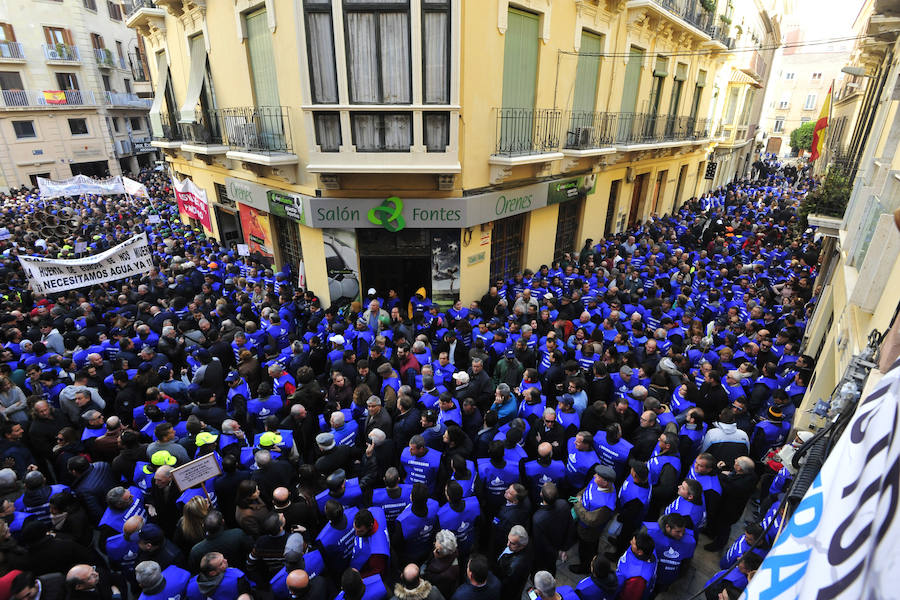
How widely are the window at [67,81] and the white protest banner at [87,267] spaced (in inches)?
1249

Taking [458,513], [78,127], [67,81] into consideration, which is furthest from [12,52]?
[458,513]

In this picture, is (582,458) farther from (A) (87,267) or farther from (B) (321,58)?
(A) (87,267)

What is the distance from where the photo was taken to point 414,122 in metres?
9.02

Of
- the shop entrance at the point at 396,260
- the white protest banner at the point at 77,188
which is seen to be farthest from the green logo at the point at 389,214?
the white protest banner at the point at 77,188

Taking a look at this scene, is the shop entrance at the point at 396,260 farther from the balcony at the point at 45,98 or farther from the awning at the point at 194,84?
the balcony at the point at 45,98

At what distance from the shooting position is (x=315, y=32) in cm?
870

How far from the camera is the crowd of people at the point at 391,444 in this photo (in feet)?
13.4

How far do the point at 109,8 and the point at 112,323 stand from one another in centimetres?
3938

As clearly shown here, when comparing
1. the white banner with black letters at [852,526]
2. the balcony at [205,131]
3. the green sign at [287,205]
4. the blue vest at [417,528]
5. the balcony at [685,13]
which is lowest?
the blue vest at [417,528]

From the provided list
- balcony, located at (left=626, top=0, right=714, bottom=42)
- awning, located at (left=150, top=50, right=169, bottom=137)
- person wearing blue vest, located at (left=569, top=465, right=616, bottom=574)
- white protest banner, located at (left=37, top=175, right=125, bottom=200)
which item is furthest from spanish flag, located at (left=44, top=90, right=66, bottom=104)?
person wearing blue vest, located at (left=569, top=465, right=616, bottom=574)

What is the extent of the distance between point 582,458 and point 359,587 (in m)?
2.84

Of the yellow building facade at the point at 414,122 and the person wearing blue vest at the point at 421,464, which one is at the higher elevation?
the yellow building facade at the point at 414,122

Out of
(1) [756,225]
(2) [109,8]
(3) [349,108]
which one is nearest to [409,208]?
(3) [349,108]

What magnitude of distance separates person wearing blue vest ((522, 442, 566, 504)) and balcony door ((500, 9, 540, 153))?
735 cm
